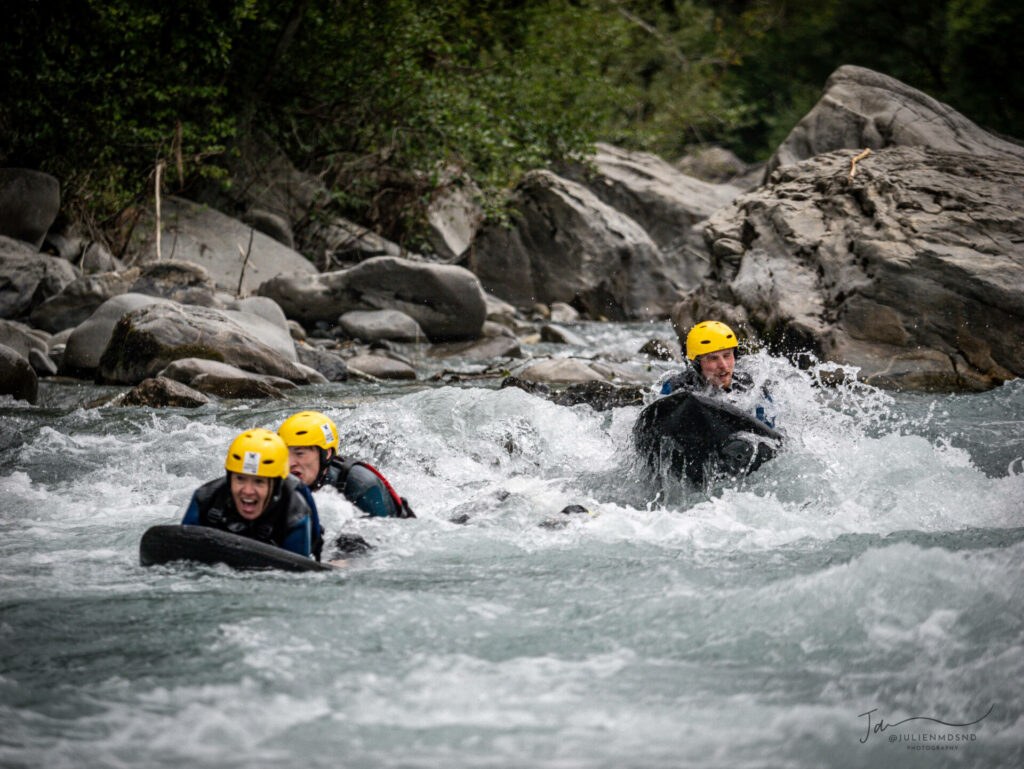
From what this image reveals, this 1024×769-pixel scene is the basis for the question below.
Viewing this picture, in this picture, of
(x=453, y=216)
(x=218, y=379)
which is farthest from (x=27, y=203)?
(x=453, y=216)

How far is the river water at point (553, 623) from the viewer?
3305 millimetres

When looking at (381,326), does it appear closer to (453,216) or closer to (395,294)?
(395,294)

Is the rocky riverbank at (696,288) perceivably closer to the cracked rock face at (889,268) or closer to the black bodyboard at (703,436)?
the cracked rock face at (889,268)

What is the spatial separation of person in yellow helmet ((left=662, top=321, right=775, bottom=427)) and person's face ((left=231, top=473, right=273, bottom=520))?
320cm

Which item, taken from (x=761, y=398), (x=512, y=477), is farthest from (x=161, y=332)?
(x=761, y=398)

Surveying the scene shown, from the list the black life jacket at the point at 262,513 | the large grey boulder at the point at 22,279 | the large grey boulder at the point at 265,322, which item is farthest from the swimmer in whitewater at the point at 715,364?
the large grey boulder at the point at 22,279

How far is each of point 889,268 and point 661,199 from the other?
37.0ft

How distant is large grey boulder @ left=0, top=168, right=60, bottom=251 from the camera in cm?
1280

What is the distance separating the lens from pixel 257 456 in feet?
15.2

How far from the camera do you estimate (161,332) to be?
10227 millimetres

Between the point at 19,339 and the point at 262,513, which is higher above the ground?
the point at 262,513

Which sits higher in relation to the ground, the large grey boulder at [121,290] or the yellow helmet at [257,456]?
the yellow helmet at [257,456]

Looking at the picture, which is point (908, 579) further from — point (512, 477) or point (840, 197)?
point (840, 197)
